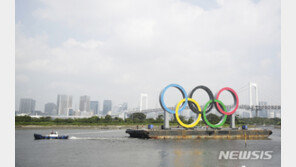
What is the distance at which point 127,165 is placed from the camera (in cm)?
2308

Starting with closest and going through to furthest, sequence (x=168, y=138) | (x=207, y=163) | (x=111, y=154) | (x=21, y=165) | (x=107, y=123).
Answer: (x=21, y=165), (x=207, y=163), (x=111, y=154), (x=168, y=138), (x=107, y=123)

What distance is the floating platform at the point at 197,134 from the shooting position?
45812mm

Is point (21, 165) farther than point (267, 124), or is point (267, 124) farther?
point (267, 124)

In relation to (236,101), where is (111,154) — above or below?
below

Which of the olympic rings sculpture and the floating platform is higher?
the olympic rings sculpture

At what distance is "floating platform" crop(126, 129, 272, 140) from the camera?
45.8m

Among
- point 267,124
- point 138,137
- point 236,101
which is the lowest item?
point 267,124

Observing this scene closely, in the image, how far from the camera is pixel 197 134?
47.5m

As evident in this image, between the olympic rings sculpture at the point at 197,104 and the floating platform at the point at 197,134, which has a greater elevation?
the olympic rings sculpture at the point at 197,104

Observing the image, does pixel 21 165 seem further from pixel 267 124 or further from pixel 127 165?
pixel 267 124

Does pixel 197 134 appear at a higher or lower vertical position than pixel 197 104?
lower

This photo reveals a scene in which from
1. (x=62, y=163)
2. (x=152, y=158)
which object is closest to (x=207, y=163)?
(x=152, y=158)

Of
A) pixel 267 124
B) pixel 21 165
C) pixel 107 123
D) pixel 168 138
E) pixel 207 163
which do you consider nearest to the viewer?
pixel 21 165

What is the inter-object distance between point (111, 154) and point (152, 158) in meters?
4.95
